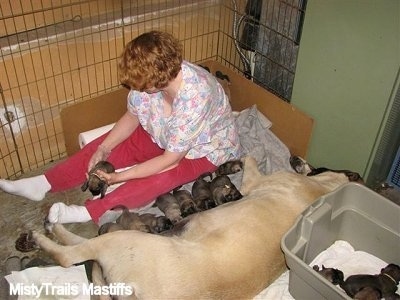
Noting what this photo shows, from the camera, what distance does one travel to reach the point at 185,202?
303 centimetres

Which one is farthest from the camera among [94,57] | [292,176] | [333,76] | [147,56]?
[94,57]

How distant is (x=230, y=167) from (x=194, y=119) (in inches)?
24.3

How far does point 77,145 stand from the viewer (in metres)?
3.64

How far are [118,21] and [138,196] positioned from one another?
1.50 metres

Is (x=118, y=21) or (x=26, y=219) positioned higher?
(x=118, y=21)

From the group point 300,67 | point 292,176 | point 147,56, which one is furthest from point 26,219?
point 300,67

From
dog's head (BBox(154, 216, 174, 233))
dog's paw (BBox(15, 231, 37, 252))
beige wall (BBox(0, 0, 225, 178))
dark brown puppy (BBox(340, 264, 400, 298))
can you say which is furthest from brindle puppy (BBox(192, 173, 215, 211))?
beige wall (BBox(0, 0, 225, 178))

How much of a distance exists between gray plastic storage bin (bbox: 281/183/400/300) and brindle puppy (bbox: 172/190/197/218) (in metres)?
0.76

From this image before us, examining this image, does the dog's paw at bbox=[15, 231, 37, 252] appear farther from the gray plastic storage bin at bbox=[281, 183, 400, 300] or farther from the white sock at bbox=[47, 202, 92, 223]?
the gray plastic storage bin at bbox=[281, 183, 400, 300]

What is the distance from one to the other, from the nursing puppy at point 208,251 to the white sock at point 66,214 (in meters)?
0.15

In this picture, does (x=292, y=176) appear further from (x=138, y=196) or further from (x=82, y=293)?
(x=82, y=293)

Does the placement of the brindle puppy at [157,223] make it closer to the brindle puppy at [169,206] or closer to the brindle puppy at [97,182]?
the brindle puppy at [169,206]

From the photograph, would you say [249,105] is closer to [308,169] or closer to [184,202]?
[308,169]

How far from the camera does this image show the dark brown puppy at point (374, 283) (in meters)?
2.59
